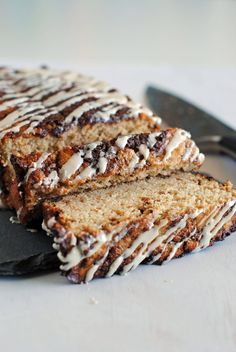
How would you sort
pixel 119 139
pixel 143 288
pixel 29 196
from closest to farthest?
pixel 143 288
pixel 29 196
pixel 119 139

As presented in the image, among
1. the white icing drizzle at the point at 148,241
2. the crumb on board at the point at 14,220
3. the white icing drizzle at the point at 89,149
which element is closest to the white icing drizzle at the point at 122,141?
the white icing drizzle at the point at 89,149

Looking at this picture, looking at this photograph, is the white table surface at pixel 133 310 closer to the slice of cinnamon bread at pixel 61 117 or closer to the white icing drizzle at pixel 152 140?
the white icing drizzle at pixel 152 140

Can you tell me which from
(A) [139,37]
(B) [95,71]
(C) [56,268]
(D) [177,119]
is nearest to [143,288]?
(C) [56,268]

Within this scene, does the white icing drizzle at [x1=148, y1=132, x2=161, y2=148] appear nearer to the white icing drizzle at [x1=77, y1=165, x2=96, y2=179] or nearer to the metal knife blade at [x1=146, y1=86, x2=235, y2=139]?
the white icing drizzle at [x1=77, y1=165, x2=96, y2=179]

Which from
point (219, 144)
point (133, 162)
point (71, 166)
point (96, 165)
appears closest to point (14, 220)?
point (71, 166)

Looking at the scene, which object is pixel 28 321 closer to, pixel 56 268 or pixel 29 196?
pixel 56 268

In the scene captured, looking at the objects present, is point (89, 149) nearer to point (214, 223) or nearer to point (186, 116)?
point (214, 223)

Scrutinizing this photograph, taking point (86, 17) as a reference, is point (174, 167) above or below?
above

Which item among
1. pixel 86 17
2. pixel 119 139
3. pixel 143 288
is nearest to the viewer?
pixel 143 288
